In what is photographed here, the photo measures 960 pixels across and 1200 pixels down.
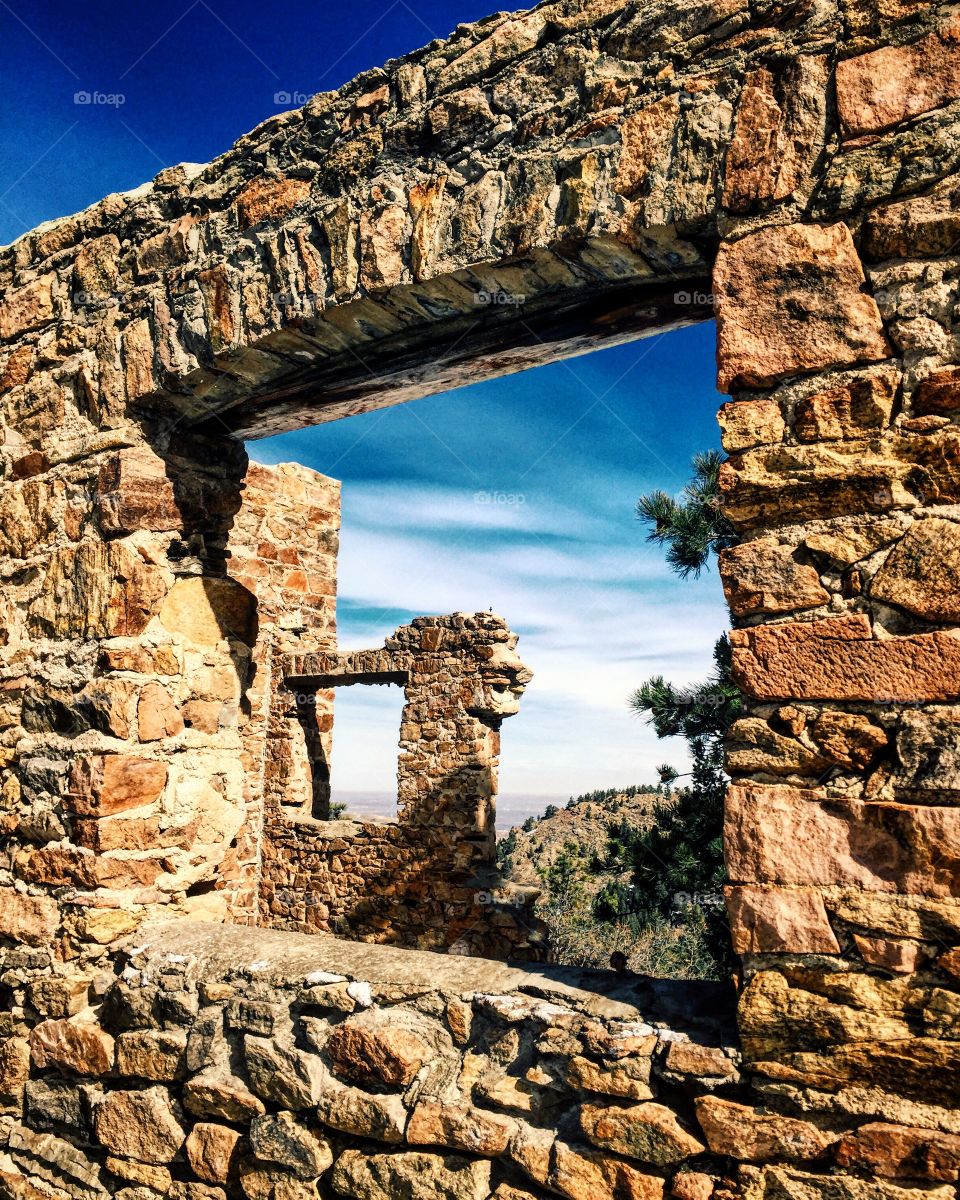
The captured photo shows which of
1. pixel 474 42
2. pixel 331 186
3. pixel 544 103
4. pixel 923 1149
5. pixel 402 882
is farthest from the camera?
pixel 402 882

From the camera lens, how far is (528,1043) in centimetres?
189

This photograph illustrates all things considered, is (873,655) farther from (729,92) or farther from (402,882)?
(402,882)

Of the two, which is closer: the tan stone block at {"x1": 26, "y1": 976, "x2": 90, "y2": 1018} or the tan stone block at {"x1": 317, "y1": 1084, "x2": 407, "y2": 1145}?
the tan stone block at {"x1": 317, "y1": 1084, "x2": 407, "y2": 1145}

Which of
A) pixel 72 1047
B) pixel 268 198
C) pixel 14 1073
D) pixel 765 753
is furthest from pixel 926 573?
pixel 14 1073

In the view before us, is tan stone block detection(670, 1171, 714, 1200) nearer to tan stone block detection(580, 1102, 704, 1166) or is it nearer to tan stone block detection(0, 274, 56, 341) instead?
tan stone block detection(580, 1102, 704, 1166)

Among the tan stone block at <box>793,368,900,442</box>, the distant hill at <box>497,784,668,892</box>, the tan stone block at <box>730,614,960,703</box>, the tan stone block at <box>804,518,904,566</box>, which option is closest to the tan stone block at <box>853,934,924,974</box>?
the tan stone block at <box>730,614,960,703</box>

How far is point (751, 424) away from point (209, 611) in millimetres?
1906

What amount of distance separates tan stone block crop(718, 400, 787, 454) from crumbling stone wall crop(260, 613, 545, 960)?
20.2 feet

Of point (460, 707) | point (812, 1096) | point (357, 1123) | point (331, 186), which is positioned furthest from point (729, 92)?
point (460, 707)

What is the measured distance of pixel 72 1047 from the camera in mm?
2553

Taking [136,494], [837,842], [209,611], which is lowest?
[837,842]

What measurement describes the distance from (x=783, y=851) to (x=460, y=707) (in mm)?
6492

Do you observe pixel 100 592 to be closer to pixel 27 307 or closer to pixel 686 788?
pixel 27 307

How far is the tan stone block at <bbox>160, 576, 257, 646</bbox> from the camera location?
114 inches
